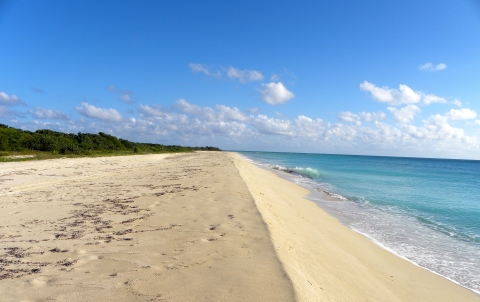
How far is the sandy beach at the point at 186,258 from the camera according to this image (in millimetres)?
3332

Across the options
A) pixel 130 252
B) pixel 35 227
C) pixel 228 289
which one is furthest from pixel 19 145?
pixel 228 289

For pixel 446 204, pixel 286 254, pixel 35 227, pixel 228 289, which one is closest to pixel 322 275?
pixel 286 254

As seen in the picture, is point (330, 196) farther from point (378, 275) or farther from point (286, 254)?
point (286, 254)

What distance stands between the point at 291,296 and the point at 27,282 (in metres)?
3.34

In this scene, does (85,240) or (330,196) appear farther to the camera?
(330,196)

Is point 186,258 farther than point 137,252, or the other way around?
point 137,252

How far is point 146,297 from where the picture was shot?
3.13m

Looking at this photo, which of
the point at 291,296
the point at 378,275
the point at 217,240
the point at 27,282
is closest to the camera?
the point at 291,296

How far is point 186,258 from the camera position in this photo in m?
4.23

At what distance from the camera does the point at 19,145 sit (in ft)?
109

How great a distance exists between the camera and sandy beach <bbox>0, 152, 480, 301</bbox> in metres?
3.33

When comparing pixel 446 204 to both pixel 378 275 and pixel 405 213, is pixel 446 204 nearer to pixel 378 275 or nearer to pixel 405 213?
pixel 405 213

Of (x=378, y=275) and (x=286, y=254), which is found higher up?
(x=286, y=254)

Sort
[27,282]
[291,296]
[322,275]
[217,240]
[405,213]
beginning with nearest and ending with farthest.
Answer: [291,296] → [27,282] → [322,275] → [217,240] → [405,213]
